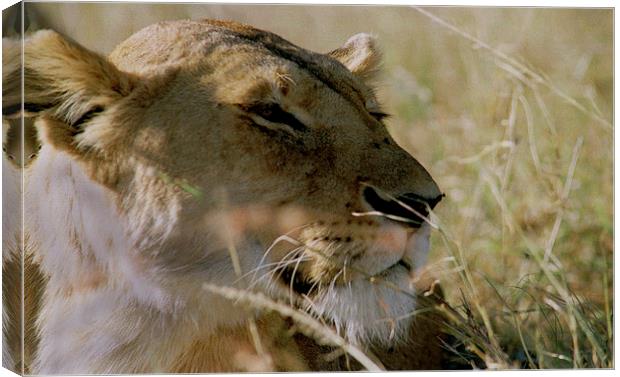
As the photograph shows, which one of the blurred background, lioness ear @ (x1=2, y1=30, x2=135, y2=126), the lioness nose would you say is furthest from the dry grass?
lioness ear @ (x1=2, y1=30, x2=135, y2=126)

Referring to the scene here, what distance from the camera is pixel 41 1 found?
2.65 meters

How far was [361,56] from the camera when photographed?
2.95 metres

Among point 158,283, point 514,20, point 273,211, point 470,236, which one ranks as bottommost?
point 470,236

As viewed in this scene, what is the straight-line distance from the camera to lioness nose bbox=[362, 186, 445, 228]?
2.43 meters

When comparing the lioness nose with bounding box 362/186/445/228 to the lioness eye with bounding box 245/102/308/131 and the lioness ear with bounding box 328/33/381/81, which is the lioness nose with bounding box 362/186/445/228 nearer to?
the lioness eye with bounding box 245/102/308/131

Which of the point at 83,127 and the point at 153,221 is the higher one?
the point at 83,127

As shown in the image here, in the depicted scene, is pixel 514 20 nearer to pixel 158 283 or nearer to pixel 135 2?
pixel 135 2

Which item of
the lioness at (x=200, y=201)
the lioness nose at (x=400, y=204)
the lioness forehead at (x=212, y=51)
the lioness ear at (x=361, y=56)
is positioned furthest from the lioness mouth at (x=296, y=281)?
the lioness ear at (x=361, y=56)

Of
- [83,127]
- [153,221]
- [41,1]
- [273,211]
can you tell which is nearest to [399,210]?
[273,211]

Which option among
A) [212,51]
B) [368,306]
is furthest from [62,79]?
[368,306]

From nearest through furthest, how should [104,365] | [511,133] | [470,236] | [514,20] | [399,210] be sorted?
[399,210], [104,365], [511,133], [514,20], [470,236]

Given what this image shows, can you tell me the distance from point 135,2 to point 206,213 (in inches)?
22.2

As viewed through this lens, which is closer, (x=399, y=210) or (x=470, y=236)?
(x=399, y=210)

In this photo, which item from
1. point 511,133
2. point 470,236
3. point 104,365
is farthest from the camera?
point 470,236
